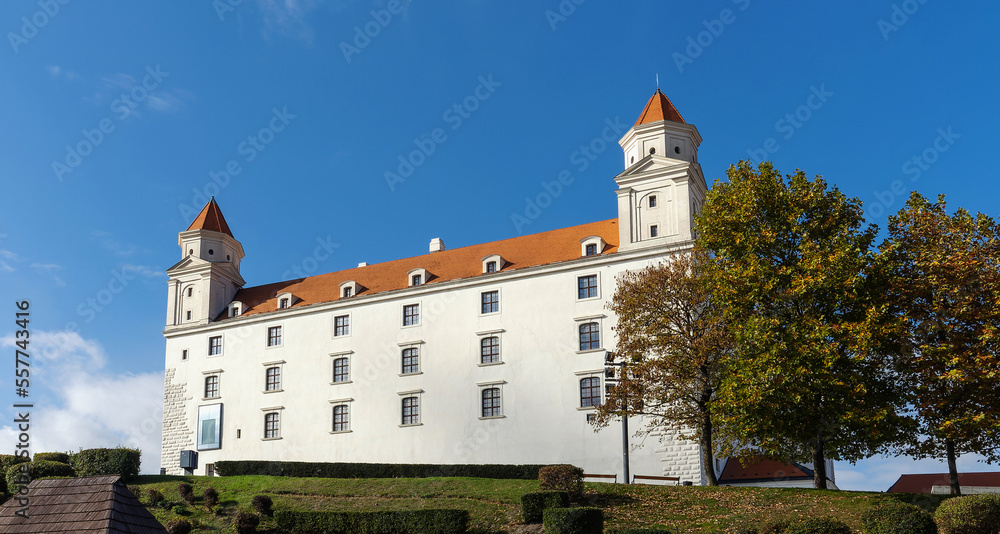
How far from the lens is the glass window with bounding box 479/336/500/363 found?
40938 millimetres

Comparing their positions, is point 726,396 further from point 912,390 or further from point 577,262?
point 577,262

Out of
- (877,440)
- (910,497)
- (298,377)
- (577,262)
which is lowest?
(910,497)

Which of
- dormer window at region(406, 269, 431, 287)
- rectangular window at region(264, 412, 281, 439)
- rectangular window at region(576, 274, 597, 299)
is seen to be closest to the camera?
rectangular window at region(576, 274, 597, 299)

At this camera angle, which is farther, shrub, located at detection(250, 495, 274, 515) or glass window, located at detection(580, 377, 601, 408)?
glass window, located at detection(580, 377, 601, 408)

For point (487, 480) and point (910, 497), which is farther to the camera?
point (487, 480)

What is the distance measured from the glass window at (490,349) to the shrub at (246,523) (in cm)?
1510

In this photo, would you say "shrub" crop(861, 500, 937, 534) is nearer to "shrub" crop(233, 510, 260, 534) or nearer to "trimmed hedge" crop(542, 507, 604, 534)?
"trimmed hedge" crop(542, 507, 604, 534)

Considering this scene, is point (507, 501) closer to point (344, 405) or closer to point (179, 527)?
point (179, 527)

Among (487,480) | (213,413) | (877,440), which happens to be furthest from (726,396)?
(213,413)

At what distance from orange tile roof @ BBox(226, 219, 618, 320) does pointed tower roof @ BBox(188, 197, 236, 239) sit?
159 inches

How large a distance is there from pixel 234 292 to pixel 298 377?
9.35 metres

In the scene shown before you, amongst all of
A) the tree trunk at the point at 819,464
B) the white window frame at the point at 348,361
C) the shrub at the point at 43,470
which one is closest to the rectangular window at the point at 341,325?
the white window frame at the point at 348,361

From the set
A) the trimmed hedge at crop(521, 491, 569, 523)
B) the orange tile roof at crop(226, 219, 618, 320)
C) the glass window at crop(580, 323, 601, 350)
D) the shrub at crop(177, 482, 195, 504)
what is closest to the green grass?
the shrub at crop(177, 482, 195, 504)

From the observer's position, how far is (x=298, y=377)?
45.4 m
